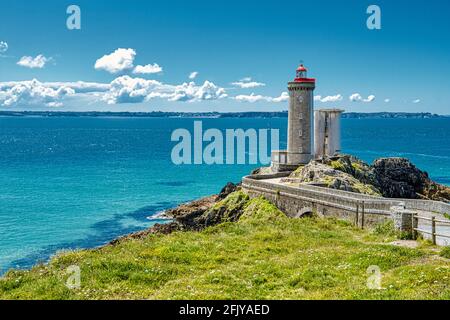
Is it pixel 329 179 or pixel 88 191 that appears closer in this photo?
pixel 329 179

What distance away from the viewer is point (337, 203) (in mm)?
30391

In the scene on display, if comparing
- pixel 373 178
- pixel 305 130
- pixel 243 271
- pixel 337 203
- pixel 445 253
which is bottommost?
pixel 373 178

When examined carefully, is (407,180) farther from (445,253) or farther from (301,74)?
(445,253)

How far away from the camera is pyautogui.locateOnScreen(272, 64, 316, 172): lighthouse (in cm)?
4903

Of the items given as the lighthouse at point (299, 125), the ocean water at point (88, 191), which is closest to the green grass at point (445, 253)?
the ocean water at point (88, 191)

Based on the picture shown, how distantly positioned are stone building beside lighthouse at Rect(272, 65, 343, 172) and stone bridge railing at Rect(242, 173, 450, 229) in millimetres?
6613

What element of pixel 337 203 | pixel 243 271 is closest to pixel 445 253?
pixel 243 271

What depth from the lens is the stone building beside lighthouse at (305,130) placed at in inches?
1938

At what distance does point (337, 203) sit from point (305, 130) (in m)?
20.7

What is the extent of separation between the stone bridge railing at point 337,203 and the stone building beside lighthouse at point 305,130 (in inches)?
260

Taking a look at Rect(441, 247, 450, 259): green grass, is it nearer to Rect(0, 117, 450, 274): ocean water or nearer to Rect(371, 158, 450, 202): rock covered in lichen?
Rect(0, 117, 450, 274): ocean water

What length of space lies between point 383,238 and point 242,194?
2433cm

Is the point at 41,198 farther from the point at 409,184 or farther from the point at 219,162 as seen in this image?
the point at 219,162

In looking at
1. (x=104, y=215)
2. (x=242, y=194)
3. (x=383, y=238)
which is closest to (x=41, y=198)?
(x=104, y=215)
